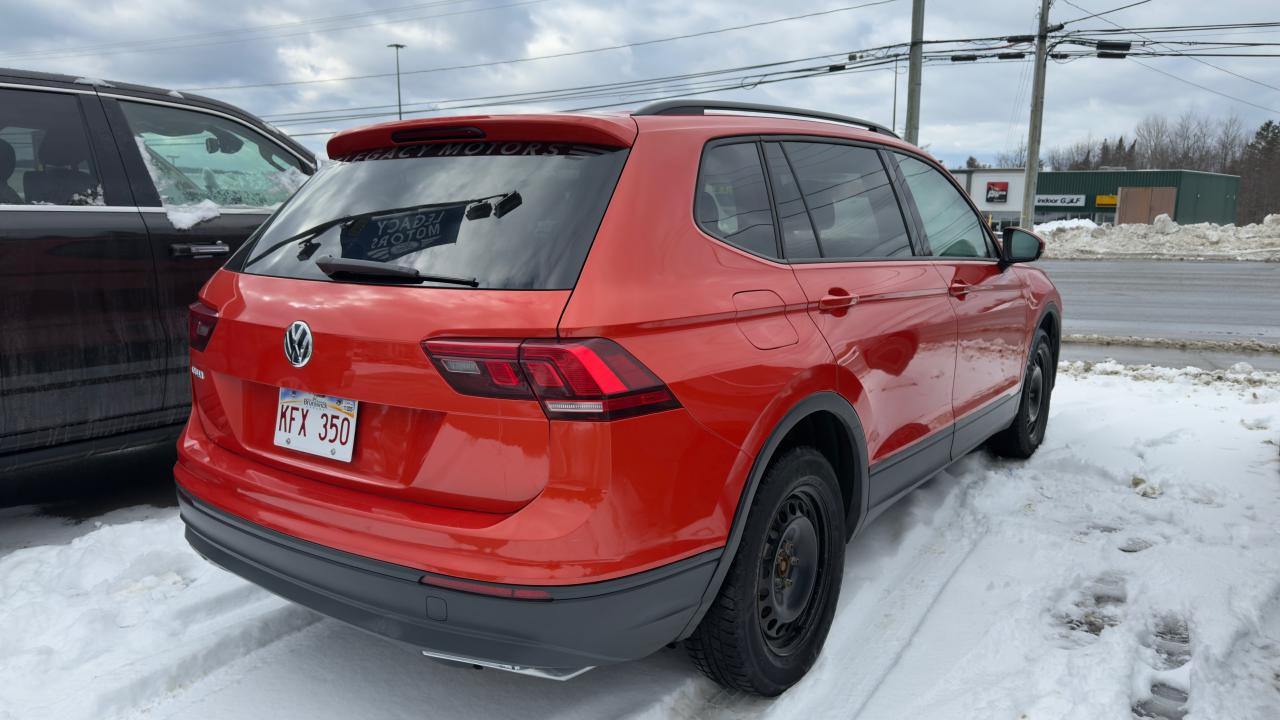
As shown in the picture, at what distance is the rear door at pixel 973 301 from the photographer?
3.92m

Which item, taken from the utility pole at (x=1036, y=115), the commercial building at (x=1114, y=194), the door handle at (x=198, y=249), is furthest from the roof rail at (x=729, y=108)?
the commercial building at (x=1114, y=194)

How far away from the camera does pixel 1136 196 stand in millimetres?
58031

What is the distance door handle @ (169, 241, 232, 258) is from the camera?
4.14m

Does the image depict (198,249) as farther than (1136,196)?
No

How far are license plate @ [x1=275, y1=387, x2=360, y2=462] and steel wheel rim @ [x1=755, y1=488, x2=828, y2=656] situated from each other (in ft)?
3.92

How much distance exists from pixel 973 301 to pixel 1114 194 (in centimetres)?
→ 6525

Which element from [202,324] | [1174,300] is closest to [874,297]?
[202,324]

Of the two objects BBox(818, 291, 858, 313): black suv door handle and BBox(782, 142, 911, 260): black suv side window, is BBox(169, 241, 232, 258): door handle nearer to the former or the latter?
BBox(782, 142, 911, 260): black suv side window

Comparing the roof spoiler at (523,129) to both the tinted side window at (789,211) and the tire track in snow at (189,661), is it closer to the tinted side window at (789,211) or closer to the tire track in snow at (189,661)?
the tinted side window at (789,211)

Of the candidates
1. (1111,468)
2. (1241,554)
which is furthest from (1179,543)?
(1111,468)

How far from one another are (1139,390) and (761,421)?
5.71m

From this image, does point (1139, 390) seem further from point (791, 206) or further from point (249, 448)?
point (249, 448)

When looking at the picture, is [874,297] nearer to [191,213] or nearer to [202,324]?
[202,324]

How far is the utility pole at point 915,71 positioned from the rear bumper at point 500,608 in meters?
16.0
